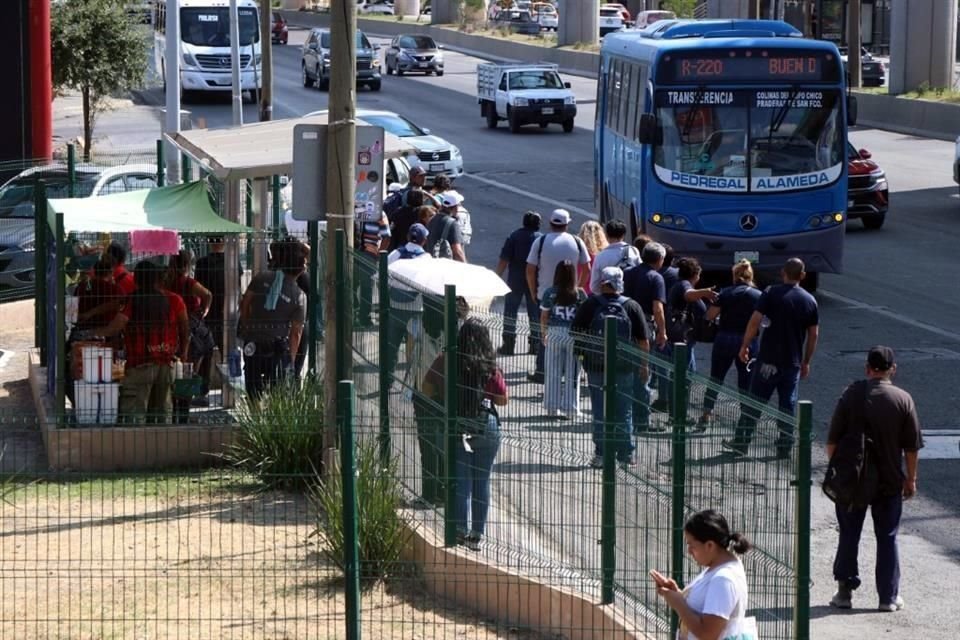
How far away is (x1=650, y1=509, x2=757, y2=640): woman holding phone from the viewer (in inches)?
248

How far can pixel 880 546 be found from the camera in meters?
9.50

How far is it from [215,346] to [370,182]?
106 inches

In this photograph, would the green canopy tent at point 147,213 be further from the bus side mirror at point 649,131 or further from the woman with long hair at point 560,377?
the bus side mirror at point 649,131

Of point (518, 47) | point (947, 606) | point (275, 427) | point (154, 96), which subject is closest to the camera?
point (947, 606)

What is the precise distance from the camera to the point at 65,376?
1334cm

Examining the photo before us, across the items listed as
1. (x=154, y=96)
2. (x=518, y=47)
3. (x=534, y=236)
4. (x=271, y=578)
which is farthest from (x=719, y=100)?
(x=518, y=47)

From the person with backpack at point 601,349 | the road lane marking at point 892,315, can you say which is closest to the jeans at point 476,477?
the person with backpack at point 601,349

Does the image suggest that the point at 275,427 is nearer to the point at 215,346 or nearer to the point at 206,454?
the point at 206,454

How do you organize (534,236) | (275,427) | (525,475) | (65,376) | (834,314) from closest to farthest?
(525,475) → (275,427) → (65,376) → (534,236) → (834,314)

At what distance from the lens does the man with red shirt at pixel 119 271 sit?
13227 millimetres

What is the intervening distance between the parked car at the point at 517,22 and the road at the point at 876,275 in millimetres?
28949

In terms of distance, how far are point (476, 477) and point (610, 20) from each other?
75273 mm

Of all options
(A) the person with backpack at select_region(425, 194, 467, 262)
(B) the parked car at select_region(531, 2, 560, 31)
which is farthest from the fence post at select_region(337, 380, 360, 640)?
(B) the parked car at select_region(531, 2, 560, 31)

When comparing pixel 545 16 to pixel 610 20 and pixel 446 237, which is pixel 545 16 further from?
pixel 446 237
